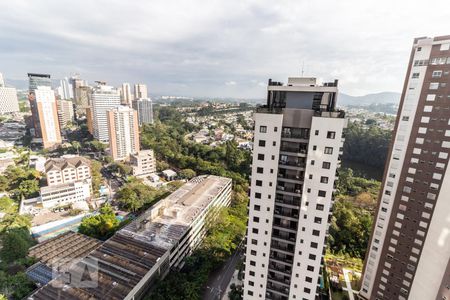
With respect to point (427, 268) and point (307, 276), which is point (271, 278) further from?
point (427, 268)

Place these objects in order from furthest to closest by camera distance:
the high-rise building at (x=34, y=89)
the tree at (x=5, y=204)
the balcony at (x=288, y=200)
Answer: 1. the high-rise building at (x=34, y=89)
2. the tree at (x=5, y=204)
3. the balcony at (x=288, y=200)

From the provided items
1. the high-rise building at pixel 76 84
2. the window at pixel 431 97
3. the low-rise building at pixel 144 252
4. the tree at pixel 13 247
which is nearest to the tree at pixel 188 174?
the low-rise building at pixel 144 252

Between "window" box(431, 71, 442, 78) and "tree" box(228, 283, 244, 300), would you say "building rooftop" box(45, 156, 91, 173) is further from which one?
"window" box(431, 71, 442, 78)

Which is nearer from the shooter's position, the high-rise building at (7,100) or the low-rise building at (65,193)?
the low-rise building at (65,193)

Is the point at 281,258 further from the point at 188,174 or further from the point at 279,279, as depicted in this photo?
the point at 188,174

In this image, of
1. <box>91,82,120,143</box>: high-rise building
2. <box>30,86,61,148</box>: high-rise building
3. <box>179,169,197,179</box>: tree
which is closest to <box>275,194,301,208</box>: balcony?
<box>179,169,197,179</box>: tree

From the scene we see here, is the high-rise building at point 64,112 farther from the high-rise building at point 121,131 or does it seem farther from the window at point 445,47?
the window at point 445,47

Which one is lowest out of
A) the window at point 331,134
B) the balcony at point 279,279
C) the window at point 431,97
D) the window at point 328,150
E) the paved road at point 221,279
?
the paved road at point 221,279
